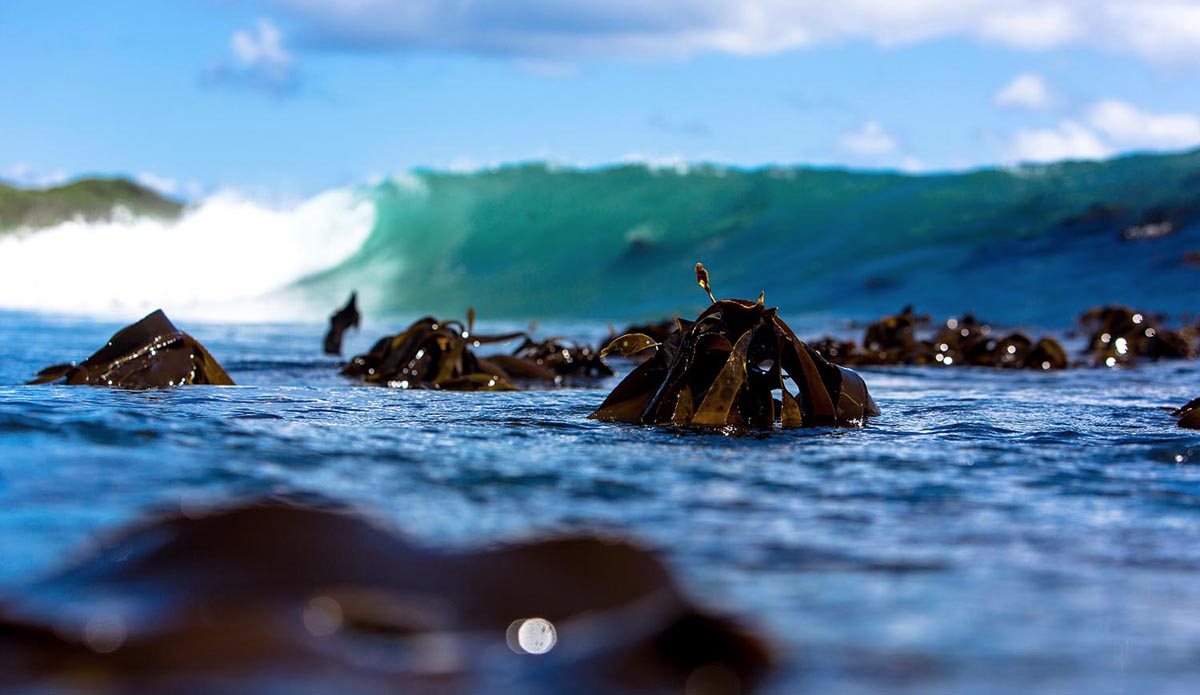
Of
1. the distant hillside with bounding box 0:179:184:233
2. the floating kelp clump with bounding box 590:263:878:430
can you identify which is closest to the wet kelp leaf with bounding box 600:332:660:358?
the floating kelp clump with bounding box 590:263:878:430

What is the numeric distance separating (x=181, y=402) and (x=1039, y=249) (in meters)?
16.0

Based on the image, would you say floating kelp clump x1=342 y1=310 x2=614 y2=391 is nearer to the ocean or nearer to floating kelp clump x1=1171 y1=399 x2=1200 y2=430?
the ocean

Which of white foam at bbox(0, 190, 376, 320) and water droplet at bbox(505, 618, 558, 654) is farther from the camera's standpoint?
white foam at bbox(0, 190, 376, 320)

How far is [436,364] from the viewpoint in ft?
18.4

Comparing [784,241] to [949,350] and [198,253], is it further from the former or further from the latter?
[949,350]

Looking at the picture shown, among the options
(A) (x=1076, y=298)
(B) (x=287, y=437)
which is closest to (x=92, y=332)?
(B) (x=287, y=437)

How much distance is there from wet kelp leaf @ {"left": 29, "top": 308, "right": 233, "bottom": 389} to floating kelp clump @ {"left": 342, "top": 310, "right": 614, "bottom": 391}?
2.93 ft

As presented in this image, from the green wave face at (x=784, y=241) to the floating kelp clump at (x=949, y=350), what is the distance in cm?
665

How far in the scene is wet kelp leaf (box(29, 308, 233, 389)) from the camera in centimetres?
464

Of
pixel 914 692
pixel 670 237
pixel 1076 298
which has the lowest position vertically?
pixel 914 692

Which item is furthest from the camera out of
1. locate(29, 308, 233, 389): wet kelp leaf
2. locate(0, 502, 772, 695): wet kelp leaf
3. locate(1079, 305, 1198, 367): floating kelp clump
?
locate(1079, 305, 1198, 367): floating kelp clump

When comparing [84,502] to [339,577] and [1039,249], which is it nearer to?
[339,577]

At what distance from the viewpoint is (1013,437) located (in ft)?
12.3

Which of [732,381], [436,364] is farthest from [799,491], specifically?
[436,364]
